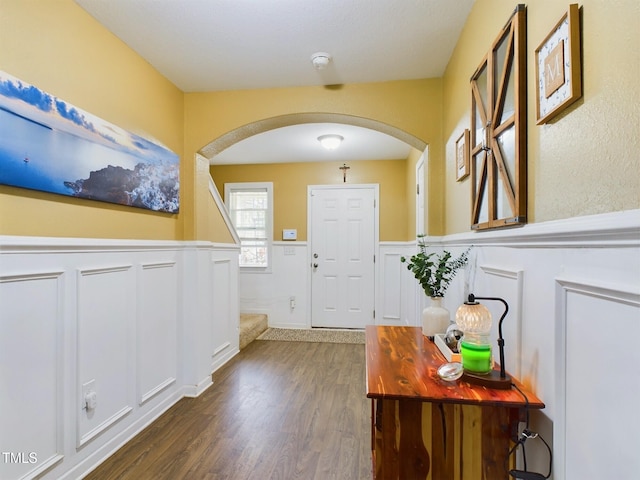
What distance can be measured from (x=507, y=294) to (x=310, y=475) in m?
1.31

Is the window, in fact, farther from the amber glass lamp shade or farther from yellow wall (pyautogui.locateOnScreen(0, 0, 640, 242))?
the amber glass lamp shade

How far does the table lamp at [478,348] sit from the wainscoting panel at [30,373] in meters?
1.75

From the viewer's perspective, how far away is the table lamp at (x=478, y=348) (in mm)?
1064

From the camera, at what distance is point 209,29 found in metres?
1.86

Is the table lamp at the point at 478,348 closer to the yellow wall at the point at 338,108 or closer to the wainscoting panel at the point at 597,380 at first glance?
the wainscoting panel at the point at 597,380

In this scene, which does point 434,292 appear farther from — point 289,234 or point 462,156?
point 289,234

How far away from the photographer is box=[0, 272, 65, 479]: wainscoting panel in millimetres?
1310

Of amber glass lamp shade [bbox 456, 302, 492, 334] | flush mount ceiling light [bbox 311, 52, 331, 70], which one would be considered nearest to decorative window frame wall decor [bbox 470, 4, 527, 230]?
amber glass lamp shade [bbox 456, 302, 492, 334]

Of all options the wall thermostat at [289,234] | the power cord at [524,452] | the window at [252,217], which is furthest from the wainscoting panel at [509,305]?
the window at [252,217]

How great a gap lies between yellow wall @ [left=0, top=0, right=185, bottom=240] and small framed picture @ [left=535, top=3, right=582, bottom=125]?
195cm

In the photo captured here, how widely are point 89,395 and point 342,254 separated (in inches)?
130

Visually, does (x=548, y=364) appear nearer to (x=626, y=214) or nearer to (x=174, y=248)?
(x=626, y=214)

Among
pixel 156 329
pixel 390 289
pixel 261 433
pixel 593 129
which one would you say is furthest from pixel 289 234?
pixel 593 129

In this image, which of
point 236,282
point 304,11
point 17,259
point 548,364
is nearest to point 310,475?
point 548,364
